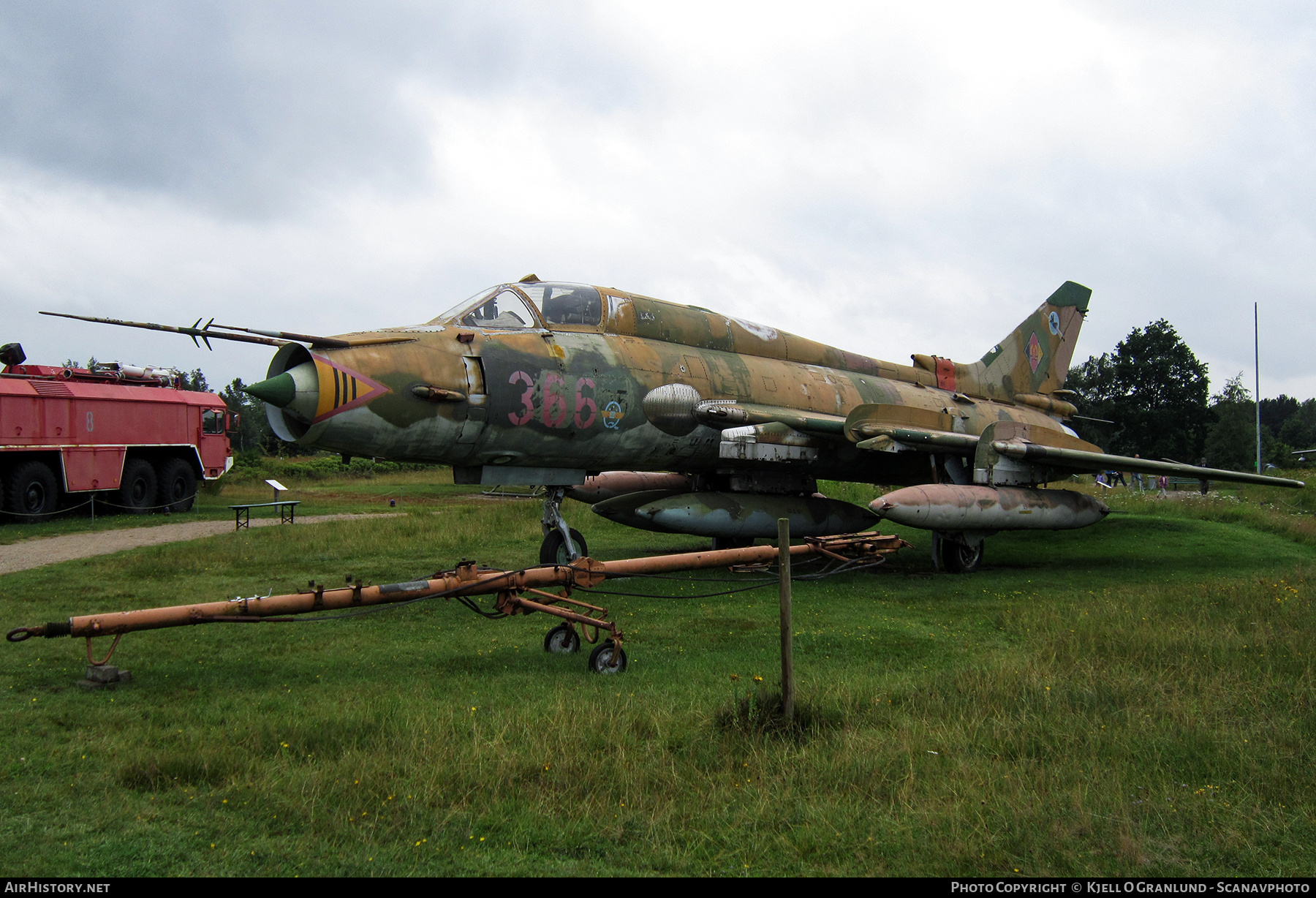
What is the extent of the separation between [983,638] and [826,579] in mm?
4127

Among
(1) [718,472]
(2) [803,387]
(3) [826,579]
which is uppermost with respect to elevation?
(2) [803,387]

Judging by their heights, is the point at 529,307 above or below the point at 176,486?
above

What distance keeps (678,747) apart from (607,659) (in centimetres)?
188

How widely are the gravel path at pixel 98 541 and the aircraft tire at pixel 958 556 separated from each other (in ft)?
43.2

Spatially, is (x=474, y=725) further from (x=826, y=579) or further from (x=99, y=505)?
(x=99, y=505)

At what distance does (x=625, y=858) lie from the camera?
3494 millimetres

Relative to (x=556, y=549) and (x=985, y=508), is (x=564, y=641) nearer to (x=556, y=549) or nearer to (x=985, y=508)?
(x=556, y=549)

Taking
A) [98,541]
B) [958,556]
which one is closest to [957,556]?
[958,556]

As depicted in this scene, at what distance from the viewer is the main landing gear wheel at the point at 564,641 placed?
7176 millimetres

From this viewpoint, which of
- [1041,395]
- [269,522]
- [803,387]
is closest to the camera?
[803,387]

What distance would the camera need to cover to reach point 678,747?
4.71m
